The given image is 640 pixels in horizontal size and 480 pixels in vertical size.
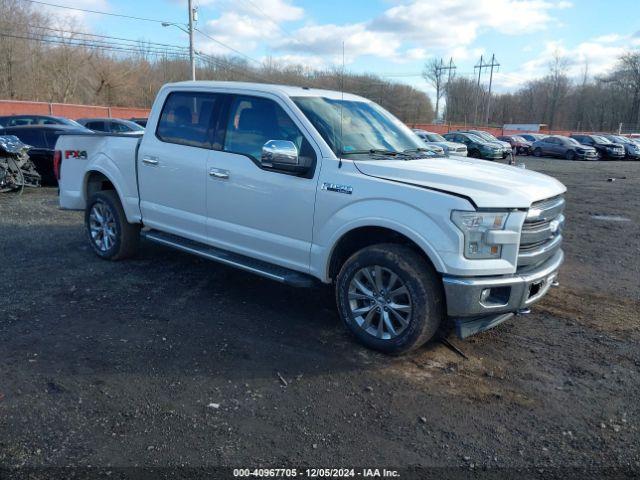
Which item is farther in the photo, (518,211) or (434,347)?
(434,347)

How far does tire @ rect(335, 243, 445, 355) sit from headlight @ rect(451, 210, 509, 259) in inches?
14.3

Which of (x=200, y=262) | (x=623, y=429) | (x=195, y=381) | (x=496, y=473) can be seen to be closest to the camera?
(x=496, y=473)

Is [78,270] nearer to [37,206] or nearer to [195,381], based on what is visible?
[195,381]

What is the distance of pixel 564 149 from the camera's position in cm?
3400

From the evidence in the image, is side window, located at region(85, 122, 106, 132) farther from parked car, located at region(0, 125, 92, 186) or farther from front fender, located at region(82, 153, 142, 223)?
front fender, located at region(82, 153, 142, 223)

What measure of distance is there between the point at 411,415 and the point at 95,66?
62.5 meters

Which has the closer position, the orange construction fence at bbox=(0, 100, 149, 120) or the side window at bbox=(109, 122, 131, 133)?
the side window at bbox=(109, 122, 131, 133)

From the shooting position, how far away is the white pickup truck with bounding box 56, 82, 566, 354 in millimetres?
3793

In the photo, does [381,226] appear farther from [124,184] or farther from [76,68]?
[76,68]

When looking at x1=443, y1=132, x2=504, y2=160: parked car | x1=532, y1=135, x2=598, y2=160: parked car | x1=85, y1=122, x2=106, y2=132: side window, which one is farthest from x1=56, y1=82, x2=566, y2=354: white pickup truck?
x1=532, y1=135, x2=598, y2=160: parked car

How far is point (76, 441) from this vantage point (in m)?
3.01

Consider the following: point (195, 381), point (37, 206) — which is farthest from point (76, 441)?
point (37, 206)

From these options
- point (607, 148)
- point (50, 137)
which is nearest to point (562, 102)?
point (607, 148)

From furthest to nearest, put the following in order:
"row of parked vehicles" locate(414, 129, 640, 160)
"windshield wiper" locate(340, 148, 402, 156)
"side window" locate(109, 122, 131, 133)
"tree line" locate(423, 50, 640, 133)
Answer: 1. "tree line" locate(423, 50, 640, 133)
2. "row of parked vehicles" locate(414, 129, 640, 160)
3. "side window" locate(109, 122, 131, 133)
4. "windshield wiper" locate(340, 148, 402, 156)
